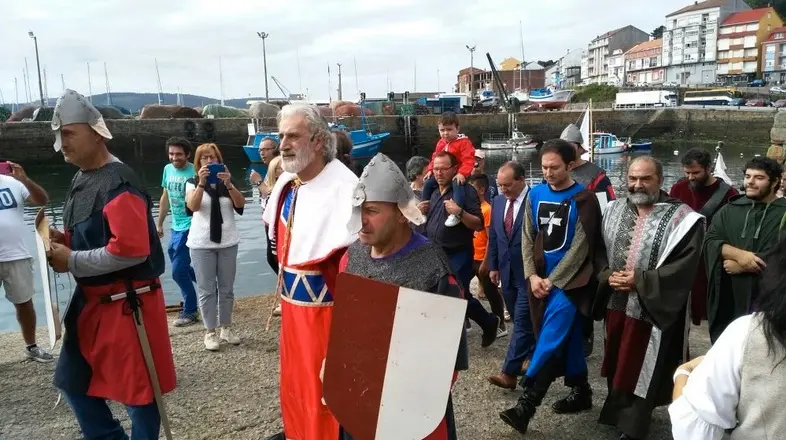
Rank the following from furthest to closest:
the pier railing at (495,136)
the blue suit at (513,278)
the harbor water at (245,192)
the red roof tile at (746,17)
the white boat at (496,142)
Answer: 1. the red roof tile at (746,17)
2. the pier railing at (495,136)
3. the white boat at (496,142)
4. the harbor water at (245,192)
5. the blue suit at (513,278)

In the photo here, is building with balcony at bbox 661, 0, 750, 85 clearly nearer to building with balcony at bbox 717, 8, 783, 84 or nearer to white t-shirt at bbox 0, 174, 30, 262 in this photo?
building with balcony at bbox 717, 8, 783, 84

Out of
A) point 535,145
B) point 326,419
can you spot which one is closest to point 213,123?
point 535,145

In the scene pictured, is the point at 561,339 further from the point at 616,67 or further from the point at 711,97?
the point at 616,67

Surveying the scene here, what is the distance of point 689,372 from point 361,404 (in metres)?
1.06

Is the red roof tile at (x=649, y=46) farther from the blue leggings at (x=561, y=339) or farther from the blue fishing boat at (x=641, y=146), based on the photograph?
the blue leggings at (x=561, y=339)

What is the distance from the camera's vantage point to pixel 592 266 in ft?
11.7

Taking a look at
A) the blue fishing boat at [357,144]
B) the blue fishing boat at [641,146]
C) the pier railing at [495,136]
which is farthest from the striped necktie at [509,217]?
the blue fishing boat at [641,146]

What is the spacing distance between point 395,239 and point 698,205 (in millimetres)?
3959

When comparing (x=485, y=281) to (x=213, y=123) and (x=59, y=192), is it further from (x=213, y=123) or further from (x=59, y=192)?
(x=213, y=123)

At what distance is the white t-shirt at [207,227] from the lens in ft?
16.3

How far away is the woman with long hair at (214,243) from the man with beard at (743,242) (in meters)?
3.80

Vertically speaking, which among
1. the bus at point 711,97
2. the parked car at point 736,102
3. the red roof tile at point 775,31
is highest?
the red roof tile at point 775,31

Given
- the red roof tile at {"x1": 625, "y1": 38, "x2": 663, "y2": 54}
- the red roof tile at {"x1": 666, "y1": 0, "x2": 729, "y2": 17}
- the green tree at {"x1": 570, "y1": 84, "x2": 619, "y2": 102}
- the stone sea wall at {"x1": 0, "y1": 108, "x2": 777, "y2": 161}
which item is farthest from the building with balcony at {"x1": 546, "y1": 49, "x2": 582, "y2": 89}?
the stone sea wall at {"x1": 0, "y1": 108, "x2": 777, "y2": 161}

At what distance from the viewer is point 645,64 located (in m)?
87.6
